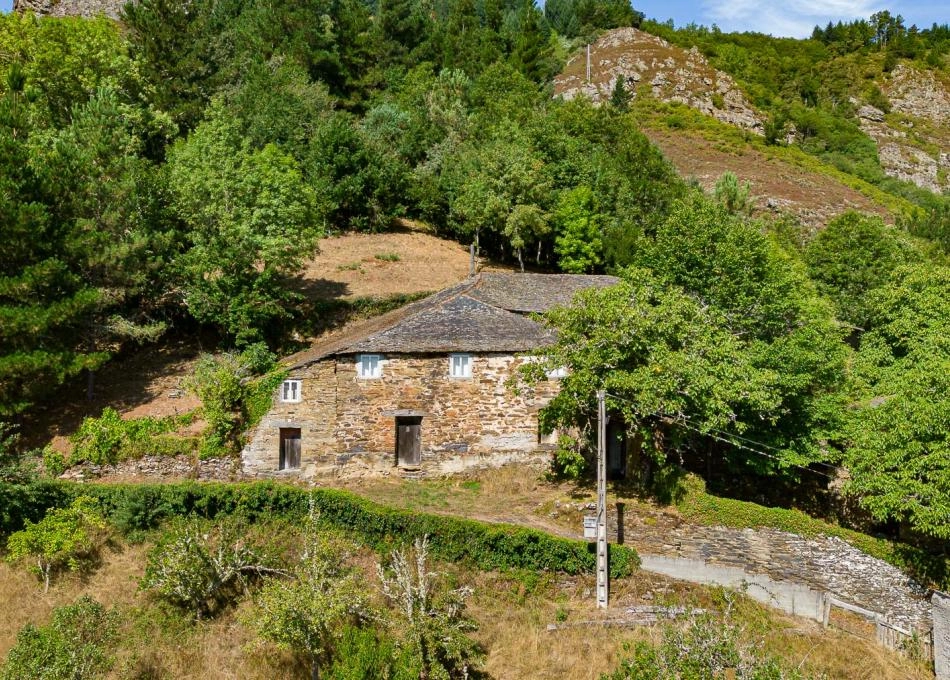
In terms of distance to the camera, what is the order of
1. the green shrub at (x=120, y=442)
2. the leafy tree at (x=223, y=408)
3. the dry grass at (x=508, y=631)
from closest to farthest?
1. the dry grass at (x=508, y=631)
2. the green shrub at (x=120, y=442)
3. the leafy tree at (x=223, y=408)

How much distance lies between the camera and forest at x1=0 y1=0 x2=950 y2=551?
71.1 feet

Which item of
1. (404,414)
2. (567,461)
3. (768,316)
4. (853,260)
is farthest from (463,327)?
(853,260)

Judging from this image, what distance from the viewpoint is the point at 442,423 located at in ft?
82.5

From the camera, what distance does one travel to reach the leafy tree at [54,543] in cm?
1919

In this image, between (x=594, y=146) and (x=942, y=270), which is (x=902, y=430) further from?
(x=594, y=146)

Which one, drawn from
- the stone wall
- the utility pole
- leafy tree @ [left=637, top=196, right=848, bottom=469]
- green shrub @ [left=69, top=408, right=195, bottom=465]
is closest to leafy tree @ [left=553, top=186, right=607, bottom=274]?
leafy tree @ [left=637, top=196, right=848, bottom=469]

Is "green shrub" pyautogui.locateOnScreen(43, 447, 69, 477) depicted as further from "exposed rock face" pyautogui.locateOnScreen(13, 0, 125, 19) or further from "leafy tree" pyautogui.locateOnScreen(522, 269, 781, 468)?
"exposed rock face" pyautogui.locateOnScreen(13, 0, 125, 19)

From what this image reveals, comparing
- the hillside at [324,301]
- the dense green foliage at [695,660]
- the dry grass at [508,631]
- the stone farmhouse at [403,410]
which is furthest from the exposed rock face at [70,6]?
the dense green foliage at [695,660]

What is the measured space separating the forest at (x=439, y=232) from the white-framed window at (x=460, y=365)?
384 cm

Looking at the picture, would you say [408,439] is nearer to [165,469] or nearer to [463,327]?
[463,327]

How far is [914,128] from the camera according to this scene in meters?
100

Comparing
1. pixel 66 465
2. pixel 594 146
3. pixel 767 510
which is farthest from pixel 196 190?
pixel 594 146

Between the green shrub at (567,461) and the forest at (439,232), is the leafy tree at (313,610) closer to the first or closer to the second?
the green shrub at (567,461)

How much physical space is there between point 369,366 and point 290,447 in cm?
391
